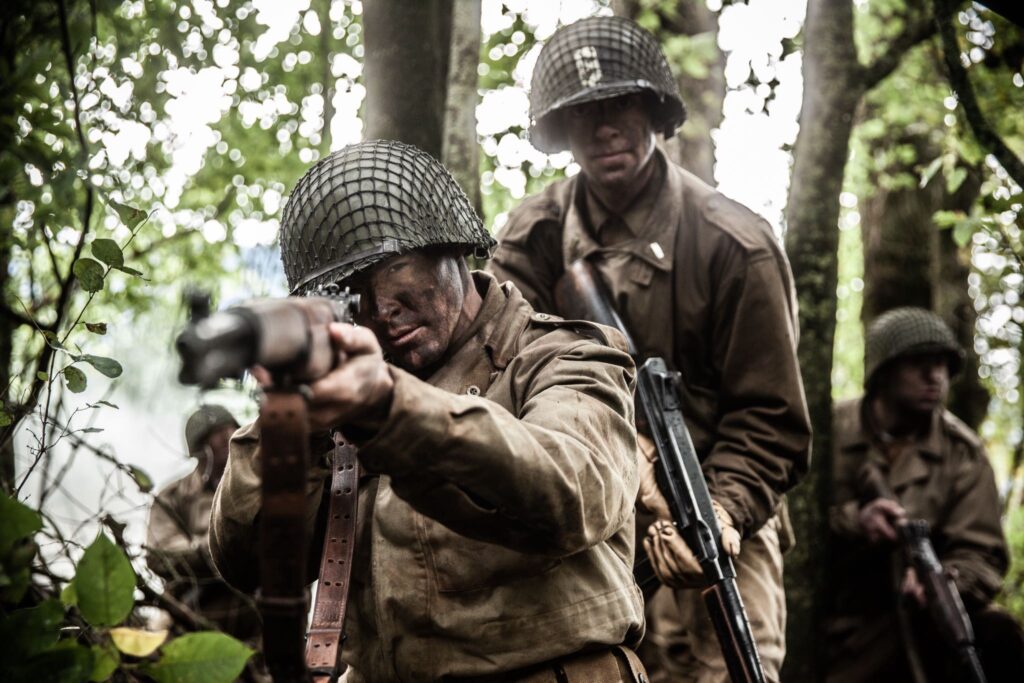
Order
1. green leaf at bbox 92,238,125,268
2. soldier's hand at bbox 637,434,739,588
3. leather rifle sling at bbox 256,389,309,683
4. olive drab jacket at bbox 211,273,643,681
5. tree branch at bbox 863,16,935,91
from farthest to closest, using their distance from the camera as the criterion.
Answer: tree branch at bbox 863,16,935,91 < soldier's hand at bbox 637,434,739,588 < green leaf at bbox 92,238,125,268 < olive drab jacket at bbox 211,273,643,681 < leather rifle sling at bbox 256,389,309,683

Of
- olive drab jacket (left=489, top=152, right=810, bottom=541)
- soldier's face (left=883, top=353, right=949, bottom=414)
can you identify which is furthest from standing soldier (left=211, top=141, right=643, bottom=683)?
soldier's face (left=883, top=353, right=949, bottom=414)

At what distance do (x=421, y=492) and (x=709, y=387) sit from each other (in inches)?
103

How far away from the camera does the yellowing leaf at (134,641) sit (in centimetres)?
212

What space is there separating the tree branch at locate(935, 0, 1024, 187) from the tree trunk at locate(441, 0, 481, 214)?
1918 mm

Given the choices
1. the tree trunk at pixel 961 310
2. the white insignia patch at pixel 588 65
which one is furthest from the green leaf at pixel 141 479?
the tree trunk at pixel 961 310

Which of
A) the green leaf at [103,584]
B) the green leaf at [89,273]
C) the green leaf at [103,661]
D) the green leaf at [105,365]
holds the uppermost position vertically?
the green leaf at [89,273]

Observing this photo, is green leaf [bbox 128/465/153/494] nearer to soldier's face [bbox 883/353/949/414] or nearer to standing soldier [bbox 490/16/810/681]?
standing soldier [bbox 490/16/810/681]

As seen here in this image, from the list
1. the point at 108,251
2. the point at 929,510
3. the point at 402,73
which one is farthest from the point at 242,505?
the point at 929,510

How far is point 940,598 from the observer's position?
625 centimetres

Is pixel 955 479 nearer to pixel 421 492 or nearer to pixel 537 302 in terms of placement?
pixel 537 302

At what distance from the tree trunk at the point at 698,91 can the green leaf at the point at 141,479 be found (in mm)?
4701

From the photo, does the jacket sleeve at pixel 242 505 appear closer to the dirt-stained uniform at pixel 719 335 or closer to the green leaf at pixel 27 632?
the green leaf at pixel 27 632

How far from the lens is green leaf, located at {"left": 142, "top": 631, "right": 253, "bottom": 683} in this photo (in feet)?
6.97

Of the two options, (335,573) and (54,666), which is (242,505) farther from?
(54,666)
